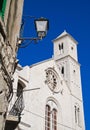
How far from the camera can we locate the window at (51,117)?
19.4 meters

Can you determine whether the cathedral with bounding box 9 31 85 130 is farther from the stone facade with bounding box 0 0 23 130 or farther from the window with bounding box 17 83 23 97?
A: the stone facade with bounding box 0 0 23 130

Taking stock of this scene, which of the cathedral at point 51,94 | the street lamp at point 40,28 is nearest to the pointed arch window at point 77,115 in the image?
the cathedral at point 51,94

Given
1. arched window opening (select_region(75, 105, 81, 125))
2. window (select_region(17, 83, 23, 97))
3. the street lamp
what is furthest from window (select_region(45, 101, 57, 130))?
the street lamp

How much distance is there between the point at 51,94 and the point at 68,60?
642 centimetres

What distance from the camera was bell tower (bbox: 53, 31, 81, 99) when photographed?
997 inches

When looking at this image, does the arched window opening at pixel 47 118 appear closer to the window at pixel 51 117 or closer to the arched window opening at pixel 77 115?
the window at pixel 51 117

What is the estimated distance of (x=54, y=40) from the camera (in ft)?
99.7

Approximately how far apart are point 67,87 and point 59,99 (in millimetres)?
2244

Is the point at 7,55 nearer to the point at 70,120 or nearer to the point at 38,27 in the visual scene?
the point at 38,27

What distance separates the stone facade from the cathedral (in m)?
9.44

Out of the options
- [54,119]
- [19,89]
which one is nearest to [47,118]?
[54,119]

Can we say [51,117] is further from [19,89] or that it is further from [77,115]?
[77,115]

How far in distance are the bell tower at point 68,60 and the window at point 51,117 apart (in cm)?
396

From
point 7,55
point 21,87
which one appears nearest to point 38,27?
point 7,55
